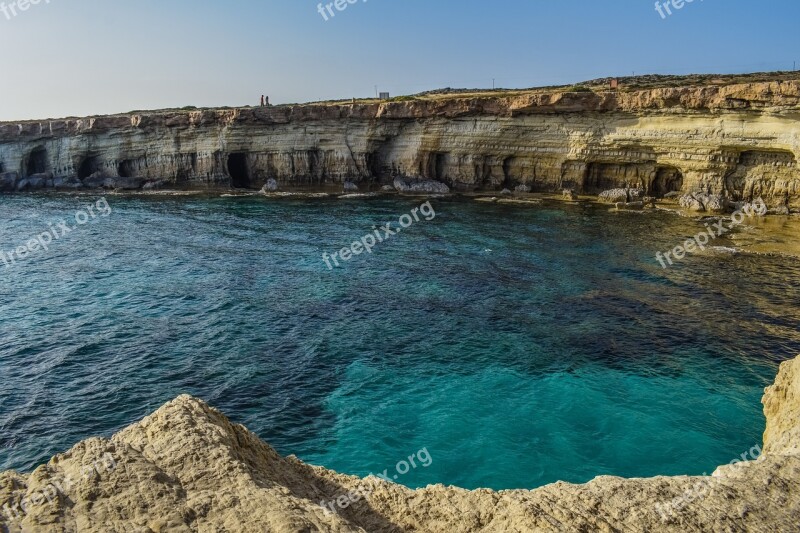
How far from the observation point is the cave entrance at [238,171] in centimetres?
6925

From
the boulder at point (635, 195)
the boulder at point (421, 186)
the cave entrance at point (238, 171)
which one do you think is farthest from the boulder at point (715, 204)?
the cave entrance at point (238, 171)

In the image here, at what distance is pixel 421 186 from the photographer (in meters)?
61.2

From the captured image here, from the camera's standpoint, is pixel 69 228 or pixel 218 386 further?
pixel 69 228

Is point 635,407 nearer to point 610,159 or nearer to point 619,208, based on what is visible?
point 619,208

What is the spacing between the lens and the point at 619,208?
49.3m

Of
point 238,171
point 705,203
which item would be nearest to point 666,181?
point 705,203

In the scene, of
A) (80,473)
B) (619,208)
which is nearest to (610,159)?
(619,208)

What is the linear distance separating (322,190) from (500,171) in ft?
66.1

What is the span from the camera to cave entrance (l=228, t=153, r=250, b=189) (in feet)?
227

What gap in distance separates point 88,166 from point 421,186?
44087 mm

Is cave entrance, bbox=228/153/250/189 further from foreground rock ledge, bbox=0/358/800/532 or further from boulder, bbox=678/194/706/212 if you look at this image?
foreground rock ledge, bbox=0/358/800/532

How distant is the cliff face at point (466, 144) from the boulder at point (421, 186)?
Answer: 114 cm

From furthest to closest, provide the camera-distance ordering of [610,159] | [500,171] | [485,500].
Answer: [500,171] → [610,159] → [485,500]

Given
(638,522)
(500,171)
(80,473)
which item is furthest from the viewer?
(500,171)
